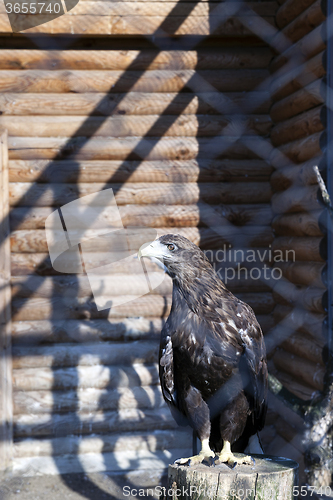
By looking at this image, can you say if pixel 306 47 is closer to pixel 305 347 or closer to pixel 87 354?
pixel 305 347

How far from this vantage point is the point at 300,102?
3223 mm

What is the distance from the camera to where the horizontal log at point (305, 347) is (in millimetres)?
2980

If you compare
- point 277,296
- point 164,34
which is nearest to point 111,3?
point 164,34

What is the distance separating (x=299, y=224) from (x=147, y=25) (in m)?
1.88

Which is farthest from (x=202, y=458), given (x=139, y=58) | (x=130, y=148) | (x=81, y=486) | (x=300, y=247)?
(x=139, y=58)

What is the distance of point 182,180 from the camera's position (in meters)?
3.81

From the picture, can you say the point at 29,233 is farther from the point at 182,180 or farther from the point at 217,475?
the point at 217,475

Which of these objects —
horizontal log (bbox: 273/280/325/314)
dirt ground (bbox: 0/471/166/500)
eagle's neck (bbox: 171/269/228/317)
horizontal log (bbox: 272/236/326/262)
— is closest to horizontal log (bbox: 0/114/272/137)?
horizontal log (bbox: 272/236/326/262)

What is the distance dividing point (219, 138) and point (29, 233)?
1667 mm

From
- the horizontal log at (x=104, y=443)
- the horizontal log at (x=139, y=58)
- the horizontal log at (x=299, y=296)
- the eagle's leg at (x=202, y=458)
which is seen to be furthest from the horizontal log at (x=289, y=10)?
the horizontal log at (x=104, y=443)

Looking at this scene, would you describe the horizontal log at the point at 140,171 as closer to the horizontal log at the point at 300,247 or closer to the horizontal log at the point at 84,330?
the horizontal log at the point at 300,247

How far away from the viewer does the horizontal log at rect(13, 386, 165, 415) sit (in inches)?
144

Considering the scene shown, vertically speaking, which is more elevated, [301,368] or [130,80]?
[130,80]

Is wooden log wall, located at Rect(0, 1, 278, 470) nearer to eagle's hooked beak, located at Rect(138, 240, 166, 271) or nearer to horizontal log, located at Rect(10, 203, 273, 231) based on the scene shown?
horizontal log, located at Rect(10, 203, 273, 231)
